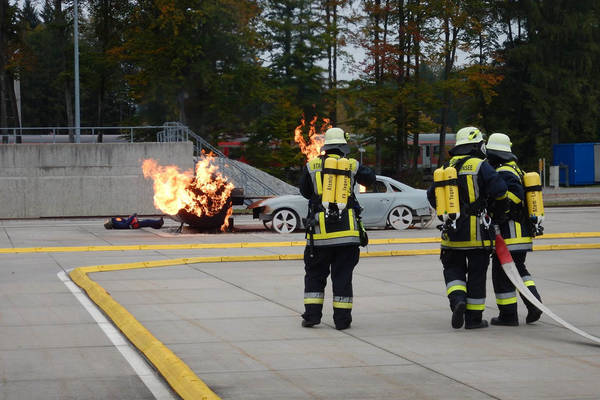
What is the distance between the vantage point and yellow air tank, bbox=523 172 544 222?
9695 millimetres

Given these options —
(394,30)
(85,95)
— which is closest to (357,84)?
(394,30)

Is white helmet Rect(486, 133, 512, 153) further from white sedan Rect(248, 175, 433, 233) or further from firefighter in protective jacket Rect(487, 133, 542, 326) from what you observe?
white sedan Rect(248, 175, 433, 233)

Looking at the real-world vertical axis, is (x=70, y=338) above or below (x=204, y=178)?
below

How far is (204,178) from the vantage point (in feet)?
76.4

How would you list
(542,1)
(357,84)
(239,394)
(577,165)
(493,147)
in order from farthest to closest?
(542,1) < (577,165) < (357,84) < (493,147) < (239,394)

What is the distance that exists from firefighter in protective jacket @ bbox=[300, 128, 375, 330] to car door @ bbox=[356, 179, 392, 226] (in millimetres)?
13742

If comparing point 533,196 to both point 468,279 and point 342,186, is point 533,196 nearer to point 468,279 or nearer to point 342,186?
point 468,279

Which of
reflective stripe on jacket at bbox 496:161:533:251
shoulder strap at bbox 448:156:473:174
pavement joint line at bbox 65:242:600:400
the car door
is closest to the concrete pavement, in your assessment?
pavement joint line at bbox 65:242:600:400

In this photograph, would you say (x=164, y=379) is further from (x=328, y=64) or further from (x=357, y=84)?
(x=328, y=64)

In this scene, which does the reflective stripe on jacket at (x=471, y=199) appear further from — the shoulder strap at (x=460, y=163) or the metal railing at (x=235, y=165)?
the metal railing at (x=235, y=165)

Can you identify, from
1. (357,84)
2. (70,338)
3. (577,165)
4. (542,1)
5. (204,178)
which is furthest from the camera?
(542,1)

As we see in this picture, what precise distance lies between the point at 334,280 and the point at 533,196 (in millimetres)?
2185

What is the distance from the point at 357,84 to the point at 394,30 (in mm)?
3558

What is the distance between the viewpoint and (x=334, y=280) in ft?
31.3
